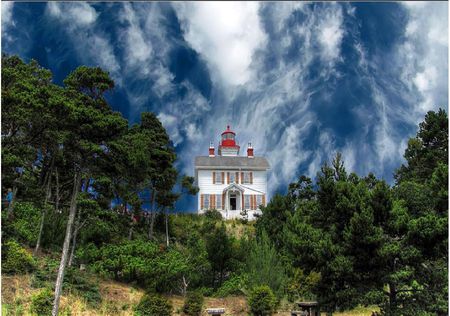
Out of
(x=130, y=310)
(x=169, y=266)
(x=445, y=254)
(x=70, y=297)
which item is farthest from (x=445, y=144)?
(x=70, y=297)

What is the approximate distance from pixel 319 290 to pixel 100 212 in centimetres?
757

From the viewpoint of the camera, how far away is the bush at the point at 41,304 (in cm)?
1259

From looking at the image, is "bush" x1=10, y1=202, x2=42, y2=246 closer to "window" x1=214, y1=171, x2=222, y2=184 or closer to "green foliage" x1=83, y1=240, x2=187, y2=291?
"green foliage" x1=83, y1=240, x2=187, y2=291

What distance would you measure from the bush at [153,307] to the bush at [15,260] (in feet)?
14.8

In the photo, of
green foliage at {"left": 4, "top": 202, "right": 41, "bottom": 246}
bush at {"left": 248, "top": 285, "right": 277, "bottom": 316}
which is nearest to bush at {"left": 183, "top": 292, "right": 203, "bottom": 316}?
bush at {"left": 248, "top": 285, "right": 277, "bottom": 316}

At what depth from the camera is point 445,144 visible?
81.3 feet

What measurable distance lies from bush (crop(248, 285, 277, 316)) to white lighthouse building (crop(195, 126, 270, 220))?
22412mm

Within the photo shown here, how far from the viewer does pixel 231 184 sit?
40062 millimetres

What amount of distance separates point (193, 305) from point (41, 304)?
5587 millimetres

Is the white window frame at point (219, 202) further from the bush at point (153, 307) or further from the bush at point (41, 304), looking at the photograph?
the bush at point (41, 304)

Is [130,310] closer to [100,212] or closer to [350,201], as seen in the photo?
[100,212]

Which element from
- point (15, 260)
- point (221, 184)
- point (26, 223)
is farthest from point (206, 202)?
point (15, 260)

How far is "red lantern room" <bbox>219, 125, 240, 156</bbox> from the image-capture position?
150 feet

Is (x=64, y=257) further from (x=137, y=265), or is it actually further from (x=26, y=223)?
(x=26, y=223)
